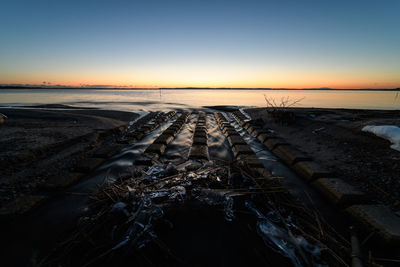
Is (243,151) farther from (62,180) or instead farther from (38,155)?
(38,155)

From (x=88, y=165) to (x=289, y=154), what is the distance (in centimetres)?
389

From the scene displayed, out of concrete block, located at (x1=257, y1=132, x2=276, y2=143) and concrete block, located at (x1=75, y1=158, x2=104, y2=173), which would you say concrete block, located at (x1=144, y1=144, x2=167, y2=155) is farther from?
concrete block, located at (x1=257, y1=132, x2=276, y2=143)

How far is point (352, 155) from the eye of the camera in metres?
3.42

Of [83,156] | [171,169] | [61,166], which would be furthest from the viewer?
[83,156]

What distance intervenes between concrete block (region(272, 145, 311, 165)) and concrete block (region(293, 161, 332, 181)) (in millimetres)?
162

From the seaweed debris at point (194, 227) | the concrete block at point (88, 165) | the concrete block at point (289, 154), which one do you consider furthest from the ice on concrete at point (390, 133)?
the concrete block at point (88, 165)

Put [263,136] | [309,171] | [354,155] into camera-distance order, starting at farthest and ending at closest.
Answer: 1. [263,136]
2. [354,155]
3. [309,171]

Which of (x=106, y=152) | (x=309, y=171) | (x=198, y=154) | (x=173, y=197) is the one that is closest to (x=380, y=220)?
(x=309, y=171)

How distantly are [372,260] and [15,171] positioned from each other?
453 centimetres

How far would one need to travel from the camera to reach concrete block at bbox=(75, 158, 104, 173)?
2.75 m

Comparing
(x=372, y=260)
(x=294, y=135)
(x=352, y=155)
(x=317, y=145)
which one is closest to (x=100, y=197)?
(x=372, y=260)

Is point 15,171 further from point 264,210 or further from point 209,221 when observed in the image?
point 264,210

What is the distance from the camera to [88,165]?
2820 mm

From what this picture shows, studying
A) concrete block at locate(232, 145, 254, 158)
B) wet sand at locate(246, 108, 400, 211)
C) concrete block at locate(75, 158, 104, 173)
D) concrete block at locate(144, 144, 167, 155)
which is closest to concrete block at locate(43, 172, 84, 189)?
concrete block at locate(75, 158, 104, 173)
